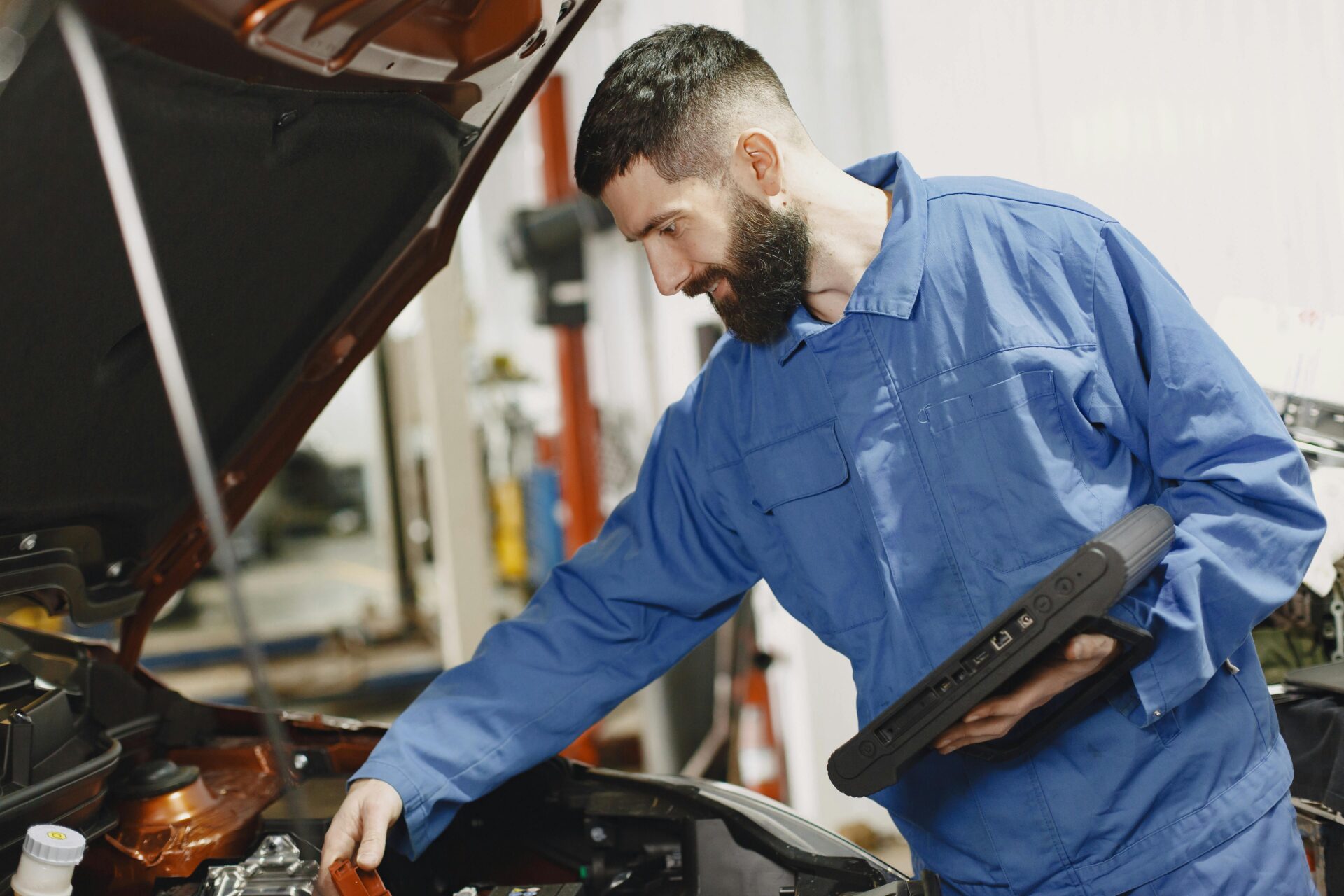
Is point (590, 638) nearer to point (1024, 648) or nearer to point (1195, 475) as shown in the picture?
point (1024, 648)

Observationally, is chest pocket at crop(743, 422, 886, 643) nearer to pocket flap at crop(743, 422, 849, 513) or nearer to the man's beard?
pocket flap at crop(743, 422, 849, 513)

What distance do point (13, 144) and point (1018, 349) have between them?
3.03 feet

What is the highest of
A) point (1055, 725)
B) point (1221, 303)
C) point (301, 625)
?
point (1221, 303)

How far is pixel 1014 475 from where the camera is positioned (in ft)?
3.62

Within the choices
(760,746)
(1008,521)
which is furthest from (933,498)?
(760,746)

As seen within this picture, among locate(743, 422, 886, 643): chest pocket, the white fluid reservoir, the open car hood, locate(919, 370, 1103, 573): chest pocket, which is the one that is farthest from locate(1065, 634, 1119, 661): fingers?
the white fluid reservoir

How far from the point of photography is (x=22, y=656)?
3.97ft

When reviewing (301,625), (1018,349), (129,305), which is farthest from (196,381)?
(301,625)

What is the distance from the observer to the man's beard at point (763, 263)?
1229 mm

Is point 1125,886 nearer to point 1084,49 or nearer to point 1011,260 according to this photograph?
point 1011,260

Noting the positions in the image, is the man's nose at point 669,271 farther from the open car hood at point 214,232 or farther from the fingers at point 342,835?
the fingers at point 342,835

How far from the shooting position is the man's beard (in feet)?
4.03

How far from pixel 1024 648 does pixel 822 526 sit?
0.34m

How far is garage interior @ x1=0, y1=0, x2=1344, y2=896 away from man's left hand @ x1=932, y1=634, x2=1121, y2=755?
1.28 feet
